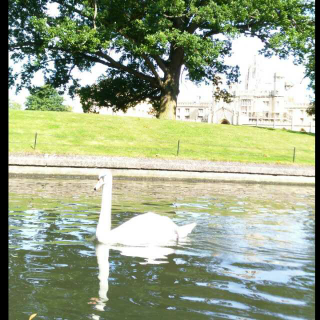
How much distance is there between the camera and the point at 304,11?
111 ft

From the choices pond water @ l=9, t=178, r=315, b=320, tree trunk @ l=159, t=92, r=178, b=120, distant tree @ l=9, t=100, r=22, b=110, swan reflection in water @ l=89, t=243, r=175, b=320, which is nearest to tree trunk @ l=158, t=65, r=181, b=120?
tree trunk @ l=159, t=92, r=178, b=120

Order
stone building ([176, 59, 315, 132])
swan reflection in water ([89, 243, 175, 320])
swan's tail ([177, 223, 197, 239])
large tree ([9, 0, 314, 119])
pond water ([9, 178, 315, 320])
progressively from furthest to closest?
1. stone building ([176, 59, 315, 132])
2. large tree ([9, 0, 314, 119])
3. swan's tail ([177, 223, 197, 239])
4. swan reflection in water ([89, 243, 175, 320])
5. pond water ([9, 178, 315, 320])

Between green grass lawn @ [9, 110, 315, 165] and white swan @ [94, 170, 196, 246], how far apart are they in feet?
42.7

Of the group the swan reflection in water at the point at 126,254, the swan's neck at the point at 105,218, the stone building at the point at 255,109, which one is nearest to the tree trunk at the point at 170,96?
the swan's neck at the point at 105,218

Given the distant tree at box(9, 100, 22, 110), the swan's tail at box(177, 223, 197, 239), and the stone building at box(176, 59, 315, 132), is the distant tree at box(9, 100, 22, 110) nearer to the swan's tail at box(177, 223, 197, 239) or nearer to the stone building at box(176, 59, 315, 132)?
the stone building at box(176, 59, 315, 132)

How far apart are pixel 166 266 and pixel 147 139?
19722 mm

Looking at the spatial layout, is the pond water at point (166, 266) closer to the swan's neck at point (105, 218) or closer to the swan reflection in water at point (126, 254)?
the swan reflection in water at point (126, 254)

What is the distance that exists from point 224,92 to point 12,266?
113 ft

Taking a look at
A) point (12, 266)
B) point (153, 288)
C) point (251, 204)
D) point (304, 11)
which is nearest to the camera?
point (153, 288)

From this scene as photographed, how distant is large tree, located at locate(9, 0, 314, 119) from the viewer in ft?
96.6

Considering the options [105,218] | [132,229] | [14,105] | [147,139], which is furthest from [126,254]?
[14,105]

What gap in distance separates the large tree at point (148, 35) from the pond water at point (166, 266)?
2018 centimetres
